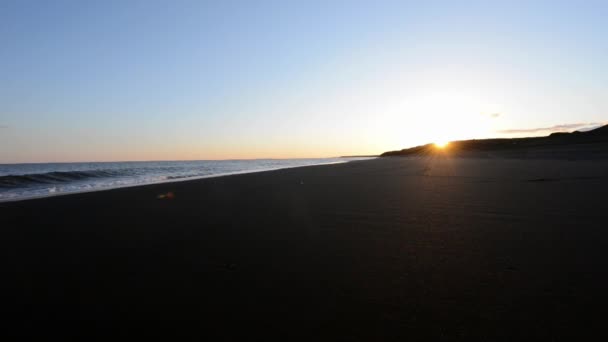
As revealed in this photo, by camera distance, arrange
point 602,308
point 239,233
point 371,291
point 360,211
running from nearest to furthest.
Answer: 1. point 602,308
2. point 371,291
3. point 239,233
4. point 360,211

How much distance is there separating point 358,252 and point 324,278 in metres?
0.93

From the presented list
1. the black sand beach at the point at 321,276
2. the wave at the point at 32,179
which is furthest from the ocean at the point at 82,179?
the black sand beach at the point at 321,276

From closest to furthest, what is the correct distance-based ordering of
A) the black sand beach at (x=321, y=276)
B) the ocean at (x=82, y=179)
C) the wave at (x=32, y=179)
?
the black sand beach at (x=321, y=276)
the ocean at (x=82, y=179)
the wave at (x=32, y=179)

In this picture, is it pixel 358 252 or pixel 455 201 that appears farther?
pixel 455 201

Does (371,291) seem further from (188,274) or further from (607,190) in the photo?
(607,190)

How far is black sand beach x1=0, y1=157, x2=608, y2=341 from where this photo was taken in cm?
232

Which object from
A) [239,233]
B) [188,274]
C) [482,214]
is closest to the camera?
[188,274]

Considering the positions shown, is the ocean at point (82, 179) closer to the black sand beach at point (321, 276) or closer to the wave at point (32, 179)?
the wave at point (32, 179)

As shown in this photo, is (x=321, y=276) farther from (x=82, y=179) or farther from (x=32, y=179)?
(x=82, y=179)

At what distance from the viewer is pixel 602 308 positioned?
235 cm

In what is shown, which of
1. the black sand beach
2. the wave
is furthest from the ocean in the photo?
the black sand beach

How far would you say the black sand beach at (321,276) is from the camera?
2.32 m

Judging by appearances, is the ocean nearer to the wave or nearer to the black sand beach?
the wave

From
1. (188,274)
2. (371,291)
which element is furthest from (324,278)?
(188,274)
